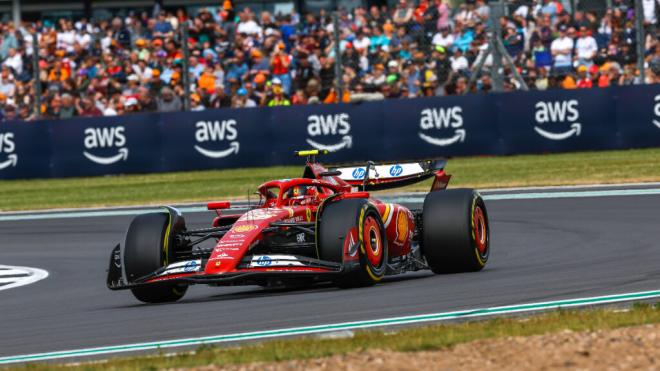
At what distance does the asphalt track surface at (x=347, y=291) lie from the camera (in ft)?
30.8

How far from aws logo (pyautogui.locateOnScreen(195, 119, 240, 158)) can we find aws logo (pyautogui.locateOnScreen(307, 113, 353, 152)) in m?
1.65

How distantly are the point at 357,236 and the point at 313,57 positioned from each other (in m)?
15.4

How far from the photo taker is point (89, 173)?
26734mm

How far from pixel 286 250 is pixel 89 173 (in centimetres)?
1624

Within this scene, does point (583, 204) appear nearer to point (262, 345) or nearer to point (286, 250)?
point (286, 250)

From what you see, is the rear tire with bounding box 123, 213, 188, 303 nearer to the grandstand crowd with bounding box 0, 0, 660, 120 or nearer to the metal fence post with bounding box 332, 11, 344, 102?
the grandstand crowd with bounding box 0, 0, 660, 120

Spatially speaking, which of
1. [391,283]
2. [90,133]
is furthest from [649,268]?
[90,133]

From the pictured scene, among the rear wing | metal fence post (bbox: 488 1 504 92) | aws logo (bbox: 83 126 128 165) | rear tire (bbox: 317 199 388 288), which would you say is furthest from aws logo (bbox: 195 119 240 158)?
rear tire (bbox: 317 199 388 288)

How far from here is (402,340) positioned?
7.62 metres

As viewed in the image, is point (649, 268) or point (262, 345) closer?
point (262, 345)

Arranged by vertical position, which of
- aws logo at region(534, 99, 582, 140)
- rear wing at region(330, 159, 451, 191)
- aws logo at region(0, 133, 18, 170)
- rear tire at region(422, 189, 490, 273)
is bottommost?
aws logo at region(0, 133, 18, 170)

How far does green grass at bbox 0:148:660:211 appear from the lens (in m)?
21.3

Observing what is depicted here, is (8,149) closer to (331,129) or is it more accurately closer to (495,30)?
(331,129)

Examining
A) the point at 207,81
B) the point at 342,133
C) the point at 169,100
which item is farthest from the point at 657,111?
the point at 169,100
